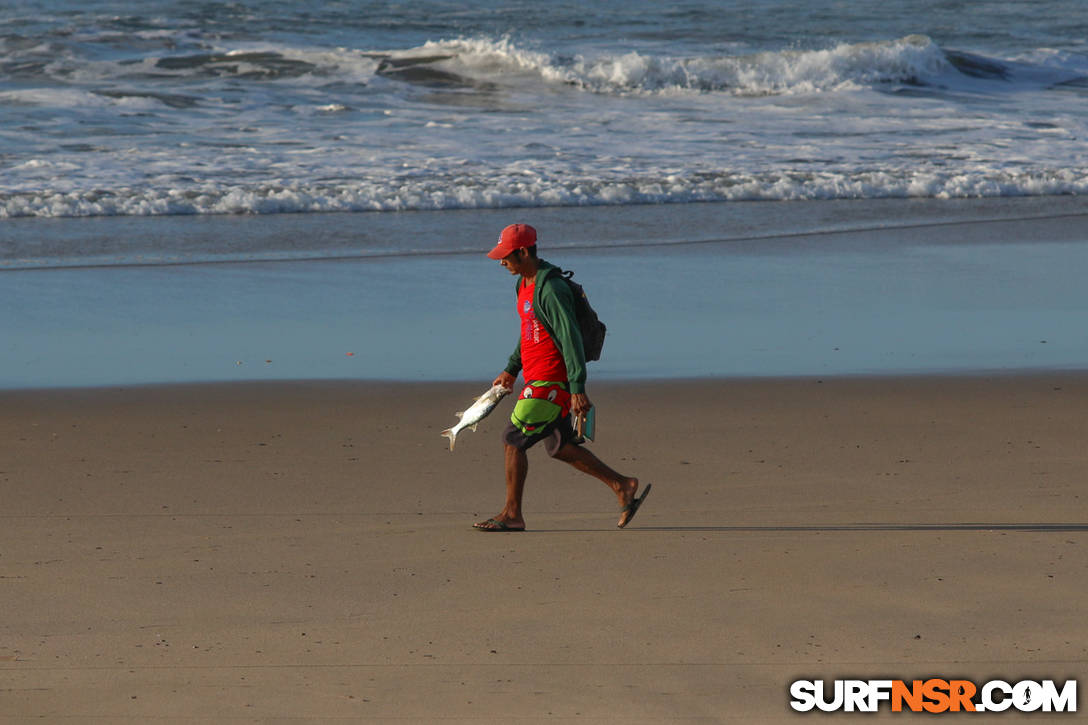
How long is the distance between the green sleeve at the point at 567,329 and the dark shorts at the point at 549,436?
11.4 inches

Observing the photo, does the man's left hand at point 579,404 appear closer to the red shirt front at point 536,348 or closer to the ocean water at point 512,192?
the red shirt front at point 536,348

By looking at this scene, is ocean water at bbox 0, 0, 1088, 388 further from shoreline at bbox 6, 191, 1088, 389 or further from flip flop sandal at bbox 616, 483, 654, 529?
flip flop sandal at bbox 616, 483, 654, 529

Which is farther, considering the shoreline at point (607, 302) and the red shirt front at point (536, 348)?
the shoreline at point (607, 302)

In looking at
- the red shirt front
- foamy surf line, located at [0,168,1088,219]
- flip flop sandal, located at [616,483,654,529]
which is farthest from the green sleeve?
foamy surf line, located at [0,168,1088,219]

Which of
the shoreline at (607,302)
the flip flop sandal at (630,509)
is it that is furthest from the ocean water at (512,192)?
the flip flop sandal at (630,509)

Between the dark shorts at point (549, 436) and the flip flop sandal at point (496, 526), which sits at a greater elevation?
the dark shorts at point (549, 436)

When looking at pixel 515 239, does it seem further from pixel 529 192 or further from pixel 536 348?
pixel 529 192

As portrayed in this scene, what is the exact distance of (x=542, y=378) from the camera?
5449mm

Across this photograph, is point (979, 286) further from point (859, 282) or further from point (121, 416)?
point (121, 416)

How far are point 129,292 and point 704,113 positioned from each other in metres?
13.5

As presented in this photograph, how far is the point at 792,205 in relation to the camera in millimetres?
15070

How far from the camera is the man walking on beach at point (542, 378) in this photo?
5.21 meters

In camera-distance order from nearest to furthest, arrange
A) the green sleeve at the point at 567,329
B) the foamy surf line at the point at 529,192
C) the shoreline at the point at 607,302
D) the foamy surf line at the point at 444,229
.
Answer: the green sleeve at the point at 567,329 → the shoreline at the point at 607,302 → the foamy surf line at the point at 444,229 → the foamy surf line at the point at 529,192

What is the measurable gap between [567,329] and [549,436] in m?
0.51
